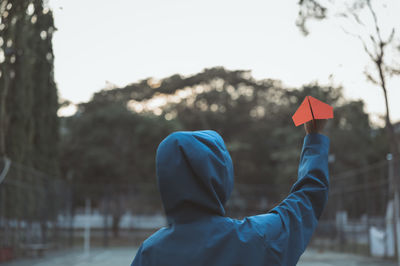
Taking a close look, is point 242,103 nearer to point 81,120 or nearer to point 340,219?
point 81,120

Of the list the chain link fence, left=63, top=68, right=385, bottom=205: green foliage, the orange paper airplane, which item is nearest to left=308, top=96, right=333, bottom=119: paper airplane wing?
the orange paper airplane

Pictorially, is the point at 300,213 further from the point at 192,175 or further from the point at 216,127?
the point at 216,127

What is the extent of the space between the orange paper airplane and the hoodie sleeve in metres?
0.09

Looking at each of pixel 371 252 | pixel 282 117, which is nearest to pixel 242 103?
pixel 282 117

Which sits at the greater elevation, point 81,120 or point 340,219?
point 81,120

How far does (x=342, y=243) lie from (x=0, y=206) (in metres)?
13.5

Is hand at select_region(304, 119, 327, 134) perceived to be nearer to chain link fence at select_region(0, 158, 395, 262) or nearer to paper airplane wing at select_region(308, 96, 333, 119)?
paper airplane wing at select_region(308, 96, 333, 119)

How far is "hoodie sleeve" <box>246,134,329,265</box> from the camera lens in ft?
5.24

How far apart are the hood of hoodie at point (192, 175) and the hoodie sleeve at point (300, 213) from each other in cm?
14

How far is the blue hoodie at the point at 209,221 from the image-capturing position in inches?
61.7

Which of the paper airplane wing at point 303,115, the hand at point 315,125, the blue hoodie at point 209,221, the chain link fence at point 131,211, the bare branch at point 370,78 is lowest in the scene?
the chain link fence at point 131,211

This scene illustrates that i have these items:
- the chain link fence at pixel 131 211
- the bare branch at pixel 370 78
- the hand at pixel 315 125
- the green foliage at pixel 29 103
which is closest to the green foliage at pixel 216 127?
the chain link fence at pixel 131 211

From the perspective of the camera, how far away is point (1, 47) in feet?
53.5

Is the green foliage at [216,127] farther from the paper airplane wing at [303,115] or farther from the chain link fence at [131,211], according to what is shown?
the paper airplane wing at [303,115]
